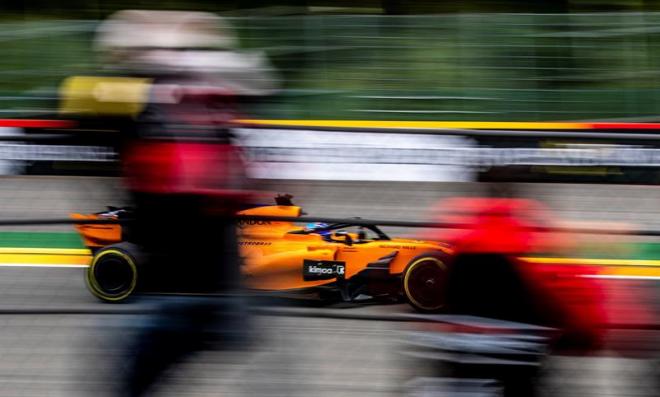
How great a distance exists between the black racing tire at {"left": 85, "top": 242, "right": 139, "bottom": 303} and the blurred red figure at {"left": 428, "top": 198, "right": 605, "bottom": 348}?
325 cm

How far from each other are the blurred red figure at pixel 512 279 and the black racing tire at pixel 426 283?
0.10 m

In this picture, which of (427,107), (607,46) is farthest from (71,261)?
(607,46)

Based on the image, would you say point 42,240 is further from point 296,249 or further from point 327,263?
point 327,263

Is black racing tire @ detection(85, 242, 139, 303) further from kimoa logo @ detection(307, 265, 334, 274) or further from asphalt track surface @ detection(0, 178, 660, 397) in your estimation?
kimoa logo @ detection(307, 265, 334, 274)

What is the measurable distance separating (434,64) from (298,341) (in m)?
7.24

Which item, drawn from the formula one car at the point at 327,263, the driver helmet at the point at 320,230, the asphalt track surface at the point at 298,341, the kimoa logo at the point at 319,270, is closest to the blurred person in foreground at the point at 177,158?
the asphalt track surface at the point at 298,341

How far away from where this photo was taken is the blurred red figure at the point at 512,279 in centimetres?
281

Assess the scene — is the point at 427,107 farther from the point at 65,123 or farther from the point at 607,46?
the point at 65,123

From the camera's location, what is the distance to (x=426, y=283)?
13.9ft

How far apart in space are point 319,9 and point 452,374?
921 cm

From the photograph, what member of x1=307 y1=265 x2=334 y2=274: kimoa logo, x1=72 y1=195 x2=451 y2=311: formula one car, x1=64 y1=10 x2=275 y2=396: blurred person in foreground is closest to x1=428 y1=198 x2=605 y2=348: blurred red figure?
x1=64 y1=10 x2=275 y2=396: blurred person in foreground

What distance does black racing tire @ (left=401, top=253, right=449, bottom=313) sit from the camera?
11.8 feet

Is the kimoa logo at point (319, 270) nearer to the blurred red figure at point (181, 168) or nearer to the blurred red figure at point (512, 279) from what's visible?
the blurred red figure at point (181, 168)

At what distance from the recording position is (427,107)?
10.7 m
